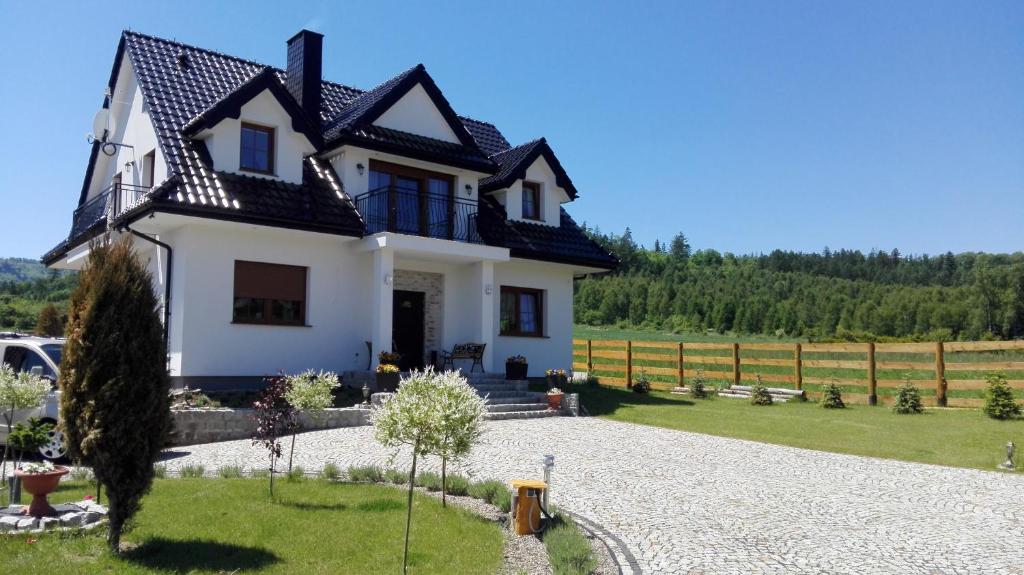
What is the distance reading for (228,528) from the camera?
21.6 ft

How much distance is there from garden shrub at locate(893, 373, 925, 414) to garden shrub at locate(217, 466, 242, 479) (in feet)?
49.6

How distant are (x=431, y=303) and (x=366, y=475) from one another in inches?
399

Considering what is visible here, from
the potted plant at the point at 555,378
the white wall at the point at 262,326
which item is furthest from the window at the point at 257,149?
the potted plant at the point at 555,378

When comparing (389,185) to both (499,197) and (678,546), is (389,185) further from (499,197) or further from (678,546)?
(678,546)

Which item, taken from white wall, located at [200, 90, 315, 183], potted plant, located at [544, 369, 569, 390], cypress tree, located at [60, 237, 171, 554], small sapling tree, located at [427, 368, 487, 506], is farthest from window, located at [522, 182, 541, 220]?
cypress tree, located at [60, 237, 171, 554]

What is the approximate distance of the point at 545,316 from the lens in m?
20.8

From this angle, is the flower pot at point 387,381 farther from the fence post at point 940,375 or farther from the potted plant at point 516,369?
the fence post at point 940,375

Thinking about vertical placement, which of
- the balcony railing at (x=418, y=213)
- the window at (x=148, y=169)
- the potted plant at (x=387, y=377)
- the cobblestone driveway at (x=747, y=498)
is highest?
the window at (x=148, y=169)

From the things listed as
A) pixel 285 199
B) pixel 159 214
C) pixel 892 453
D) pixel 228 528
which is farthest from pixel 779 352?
pixel 228 528

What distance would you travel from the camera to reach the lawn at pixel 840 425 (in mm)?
12023

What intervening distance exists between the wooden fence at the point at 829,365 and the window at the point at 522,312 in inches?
195

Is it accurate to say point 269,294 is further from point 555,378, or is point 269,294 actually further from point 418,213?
point 555,378

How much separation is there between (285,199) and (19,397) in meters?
8.08

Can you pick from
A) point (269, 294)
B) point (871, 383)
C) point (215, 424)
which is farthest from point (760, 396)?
point (215, 424)
